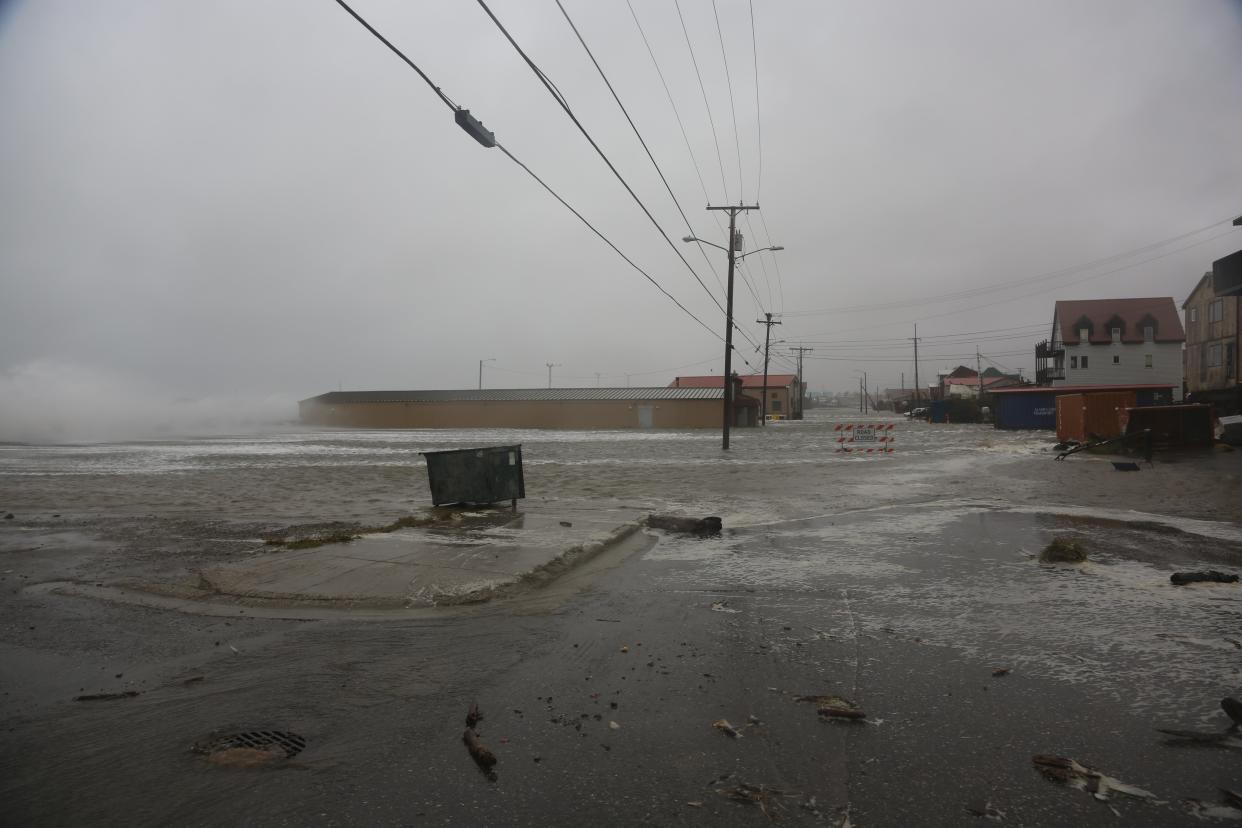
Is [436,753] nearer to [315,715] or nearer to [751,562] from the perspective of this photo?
[315,715]

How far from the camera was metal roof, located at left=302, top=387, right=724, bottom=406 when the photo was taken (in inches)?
2896

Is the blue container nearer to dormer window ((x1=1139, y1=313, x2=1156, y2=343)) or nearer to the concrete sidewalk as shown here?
dormer window ((x1=1139, y1=313, x2=1156, y2=343))

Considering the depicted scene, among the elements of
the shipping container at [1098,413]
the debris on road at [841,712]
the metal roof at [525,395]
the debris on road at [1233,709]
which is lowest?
the debris on road at [841,712]

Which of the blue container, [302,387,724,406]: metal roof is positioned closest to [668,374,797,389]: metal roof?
[302,387,724,406]: metal roof

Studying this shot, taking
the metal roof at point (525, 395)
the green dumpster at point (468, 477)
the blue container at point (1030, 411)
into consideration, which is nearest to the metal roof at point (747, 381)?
the metal roof at point (525, 395)

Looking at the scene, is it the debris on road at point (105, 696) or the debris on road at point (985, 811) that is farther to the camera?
the debris on road at point (105, 696)

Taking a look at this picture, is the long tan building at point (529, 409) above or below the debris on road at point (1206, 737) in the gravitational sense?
above

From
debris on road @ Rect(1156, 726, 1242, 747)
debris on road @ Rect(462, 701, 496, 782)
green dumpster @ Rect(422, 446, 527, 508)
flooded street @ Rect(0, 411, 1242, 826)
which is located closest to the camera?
flooded street @ Rect(0, 411, 1242, 826)

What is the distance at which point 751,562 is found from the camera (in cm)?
845

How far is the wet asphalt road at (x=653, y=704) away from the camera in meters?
3.20

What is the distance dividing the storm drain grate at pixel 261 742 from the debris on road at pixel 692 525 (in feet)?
23.9

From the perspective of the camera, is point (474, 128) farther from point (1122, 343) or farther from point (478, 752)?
point (1122, 343)

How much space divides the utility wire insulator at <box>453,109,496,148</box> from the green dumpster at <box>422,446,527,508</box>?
5.04m

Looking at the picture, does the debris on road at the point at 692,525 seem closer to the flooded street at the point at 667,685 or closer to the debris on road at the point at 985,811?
the flooded street at the point at 667,685
